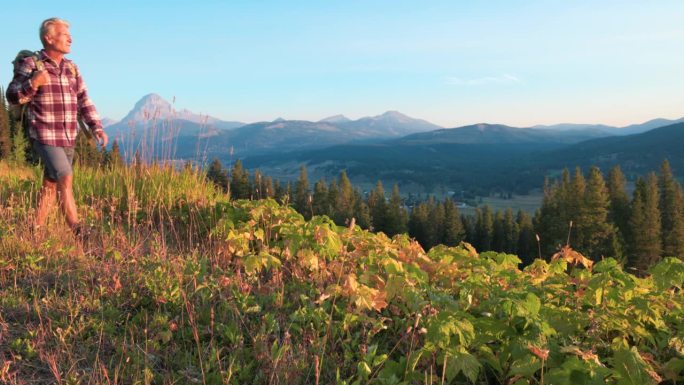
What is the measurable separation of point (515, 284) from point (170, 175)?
5833 millimetres

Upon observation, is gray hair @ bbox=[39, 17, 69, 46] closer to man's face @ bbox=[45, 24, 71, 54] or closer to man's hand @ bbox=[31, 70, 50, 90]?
man's face @ bbox=[45, 24, 71, 54]

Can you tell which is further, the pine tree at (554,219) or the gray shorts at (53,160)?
the pine tree at (554,219)

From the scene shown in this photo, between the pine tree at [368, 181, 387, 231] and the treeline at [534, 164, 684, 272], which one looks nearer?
the treeline at [534, 164, 684, 272]

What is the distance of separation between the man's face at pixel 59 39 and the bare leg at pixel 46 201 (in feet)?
5.19

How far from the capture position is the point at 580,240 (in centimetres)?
4906

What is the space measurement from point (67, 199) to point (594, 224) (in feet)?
170

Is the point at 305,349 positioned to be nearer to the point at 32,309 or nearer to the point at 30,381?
the point at 30,381

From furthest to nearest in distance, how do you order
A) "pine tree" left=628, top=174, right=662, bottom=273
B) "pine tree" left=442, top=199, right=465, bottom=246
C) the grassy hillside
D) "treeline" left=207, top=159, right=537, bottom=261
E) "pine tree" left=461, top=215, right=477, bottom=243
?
"pine tree" left=461, top=215, right=477, bottom=243 < "pine tree" left=442, top=199, right=465, bottom=246 < "treeline" left=207, top=159, right=537, bottom=261 < "pine tree" left=628, top=174, right=662, bottom=273 < the grassy hillside

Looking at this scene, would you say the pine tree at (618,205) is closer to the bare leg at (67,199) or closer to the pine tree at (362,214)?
the pine tree at (362,214)

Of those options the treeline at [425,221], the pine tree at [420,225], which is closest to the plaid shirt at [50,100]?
the treeline at [425,221]

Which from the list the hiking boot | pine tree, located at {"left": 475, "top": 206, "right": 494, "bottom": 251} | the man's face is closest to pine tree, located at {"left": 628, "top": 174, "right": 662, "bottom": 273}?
pine tree, located at {"left": 475, "top": 206, "right": 494, "bottom": 251}

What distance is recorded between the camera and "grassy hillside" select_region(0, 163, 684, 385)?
265cm

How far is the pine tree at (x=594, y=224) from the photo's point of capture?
157 feet

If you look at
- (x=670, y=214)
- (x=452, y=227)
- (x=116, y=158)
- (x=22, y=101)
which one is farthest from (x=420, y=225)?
(x=22, y=101)
